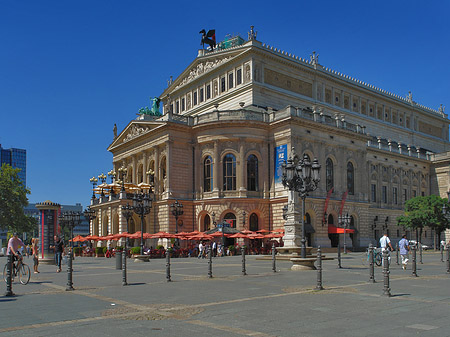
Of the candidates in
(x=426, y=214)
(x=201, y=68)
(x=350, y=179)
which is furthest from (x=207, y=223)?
(x=426, y=214)

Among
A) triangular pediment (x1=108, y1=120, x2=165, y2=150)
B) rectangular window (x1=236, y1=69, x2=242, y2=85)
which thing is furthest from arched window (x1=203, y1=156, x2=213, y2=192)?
rectangular window (x1=236, y1=69, x2=242, y2=85)

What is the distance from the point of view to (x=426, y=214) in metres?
67.2

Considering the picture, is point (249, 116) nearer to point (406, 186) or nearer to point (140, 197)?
point (140, 197)

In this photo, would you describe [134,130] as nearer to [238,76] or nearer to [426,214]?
[238,76]

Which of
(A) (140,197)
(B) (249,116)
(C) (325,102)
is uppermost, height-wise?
(C) (325,102)

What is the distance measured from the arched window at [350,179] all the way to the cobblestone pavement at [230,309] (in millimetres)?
46678

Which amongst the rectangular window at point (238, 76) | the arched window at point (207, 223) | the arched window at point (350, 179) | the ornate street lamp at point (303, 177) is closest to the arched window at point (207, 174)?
the arched window at point (207, 223)

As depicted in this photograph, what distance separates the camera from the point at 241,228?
5691 cm

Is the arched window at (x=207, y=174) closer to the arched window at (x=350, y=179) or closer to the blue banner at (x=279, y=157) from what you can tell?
the blue banner at (x=279, y=157)

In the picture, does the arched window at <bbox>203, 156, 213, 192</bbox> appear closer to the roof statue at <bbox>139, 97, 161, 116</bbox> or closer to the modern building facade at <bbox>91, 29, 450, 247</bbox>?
the modern building facade at <bbox>91, 29, 450, 247</bbox>

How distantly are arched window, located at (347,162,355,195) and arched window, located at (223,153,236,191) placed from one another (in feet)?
53.0

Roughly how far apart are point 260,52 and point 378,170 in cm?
2835

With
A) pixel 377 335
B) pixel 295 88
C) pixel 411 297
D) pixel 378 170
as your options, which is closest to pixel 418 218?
pixel 378 170

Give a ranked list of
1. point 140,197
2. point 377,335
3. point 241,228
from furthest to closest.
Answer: point 241,228, point 140,197, point 377,335
